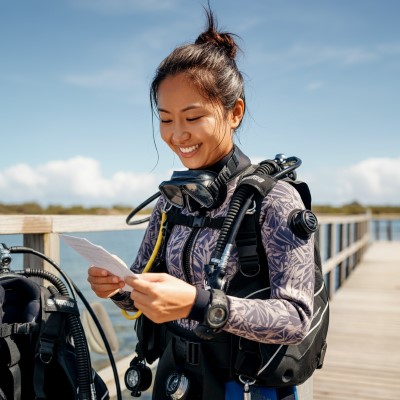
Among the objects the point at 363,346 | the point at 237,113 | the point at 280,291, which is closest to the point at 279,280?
the point at 280,291

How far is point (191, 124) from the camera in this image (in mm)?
1477

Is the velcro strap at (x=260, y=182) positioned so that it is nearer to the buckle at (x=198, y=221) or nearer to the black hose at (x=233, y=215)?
the black hose at (x=233, y=215)

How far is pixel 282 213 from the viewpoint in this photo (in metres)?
1.34

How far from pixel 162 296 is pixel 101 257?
19 centimetres

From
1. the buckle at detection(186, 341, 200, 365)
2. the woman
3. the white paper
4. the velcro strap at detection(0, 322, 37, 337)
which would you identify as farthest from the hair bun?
the velcro strap at detection(0, 322, 37, 337)

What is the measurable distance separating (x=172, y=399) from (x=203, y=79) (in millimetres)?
A: 851

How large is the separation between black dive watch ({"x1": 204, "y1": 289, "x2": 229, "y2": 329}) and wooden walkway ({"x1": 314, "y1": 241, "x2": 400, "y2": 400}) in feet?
9.41

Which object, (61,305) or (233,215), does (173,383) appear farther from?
(233,215)

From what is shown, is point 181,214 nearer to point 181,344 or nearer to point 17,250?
point 181,344

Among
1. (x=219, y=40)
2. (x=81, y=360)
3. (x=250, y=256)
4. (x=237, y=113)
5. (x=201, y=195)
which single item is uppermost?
(x=219, y=40)

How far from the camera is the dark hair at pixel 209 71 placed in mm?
1485

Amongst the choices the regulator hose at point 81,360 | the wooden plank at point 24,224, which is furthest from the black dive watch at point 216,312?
the wooden plank at point 24,224

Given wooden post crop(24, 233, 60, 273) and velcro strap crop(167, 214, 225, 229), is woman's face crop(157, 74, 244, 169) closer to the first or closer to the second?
velcro strap crop(167, 214, 225, 229)

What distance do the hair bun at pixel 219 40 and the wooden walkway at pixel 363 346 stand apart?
2.85 meters
